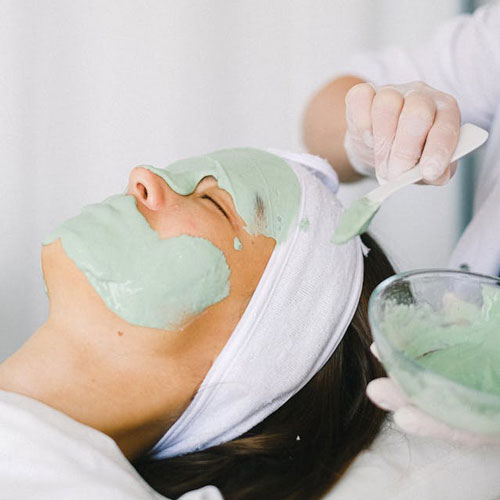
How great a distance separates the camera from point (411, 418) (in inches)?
26.9

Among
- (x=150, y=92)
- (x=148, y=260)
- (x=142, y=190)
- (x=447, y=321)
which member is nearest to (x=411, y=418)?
(x=447, y=321)

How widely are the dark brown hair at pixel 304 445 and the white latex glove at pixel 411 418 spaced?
11.1 inches

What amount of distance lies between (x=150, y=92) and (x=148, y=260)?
80 centimetres

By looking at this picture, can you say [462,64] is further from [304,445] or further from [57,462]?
[57,462]

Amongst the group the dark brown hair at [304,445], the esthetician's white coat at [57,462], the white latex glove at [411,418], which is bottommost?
the dark brown hair at [304,445]

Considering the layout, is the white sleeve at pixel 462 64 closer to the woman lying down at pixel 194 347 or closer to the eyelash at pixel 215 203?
the woman lying down at pixel 194 347

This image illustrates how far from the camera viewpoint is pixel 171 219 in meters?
0.90

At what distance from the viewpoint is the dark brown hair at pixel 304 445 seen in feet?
3.08

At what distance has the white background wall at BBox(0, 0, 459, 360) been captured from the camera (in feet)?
4.67

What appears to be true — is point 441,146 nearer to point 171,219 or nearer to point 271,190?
point 271,190

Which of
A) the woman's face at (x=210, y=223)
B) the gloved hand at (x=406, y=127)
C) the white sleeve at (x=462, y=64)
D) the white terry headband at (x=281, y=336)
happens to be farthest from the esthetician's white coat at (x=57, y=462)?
the white sleeve at (x=462, y=64)

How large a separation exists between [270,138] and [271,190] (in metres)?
0.77

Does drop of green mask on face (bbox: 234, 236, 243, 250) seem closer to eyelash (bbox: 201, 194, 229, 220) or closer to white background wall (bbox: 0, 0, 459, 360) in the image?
eyelash (bbox: 201, 194, 229, 220)

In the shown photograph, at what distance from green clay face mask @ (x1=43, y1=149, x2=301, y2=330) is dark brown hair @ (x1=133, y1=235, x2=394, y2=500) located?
0.82 ft
